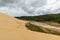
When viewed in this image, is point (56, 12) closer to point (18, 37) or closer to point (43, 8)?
point (43, 8)

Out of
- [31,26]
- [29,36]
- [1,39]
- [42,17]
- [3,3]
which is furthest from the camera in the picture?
[42,17]

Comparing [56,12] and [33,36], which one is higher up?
[56,12]

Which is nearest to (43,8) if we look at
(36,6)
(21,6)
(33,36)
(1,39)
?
(36,6)

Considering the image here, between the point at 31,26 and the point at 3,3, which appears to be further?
the point at 3,3

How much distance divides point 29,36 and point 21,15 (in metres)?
Result: 3.97

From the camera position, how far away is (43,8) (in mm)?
9930

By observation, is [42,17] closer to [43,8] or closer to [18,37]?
[43,8]

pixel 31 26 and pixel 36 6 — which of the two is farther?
pixel 36 6

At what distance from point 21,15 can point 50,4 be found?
158 cm

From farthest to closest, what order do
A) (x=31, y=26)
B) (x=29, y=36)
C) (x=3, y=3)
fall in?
(x=3, y=3) < (x=31, y=26) < (x=29, y=36)

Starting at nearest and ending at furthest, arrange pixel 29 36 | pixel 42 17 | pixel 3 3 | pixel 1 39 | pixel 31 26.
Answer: pixel 1 39 → pixel 29 36 → pixel 31 26 → pixel 3 3 → pixel 42 17

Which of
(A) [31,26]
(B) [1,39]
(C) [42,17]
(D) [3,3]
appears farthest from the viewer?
(C) [42,17]

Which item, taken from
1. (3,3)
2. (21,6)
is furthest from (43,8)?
(3,3)

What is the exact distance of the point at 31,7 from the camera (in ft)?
32.1
